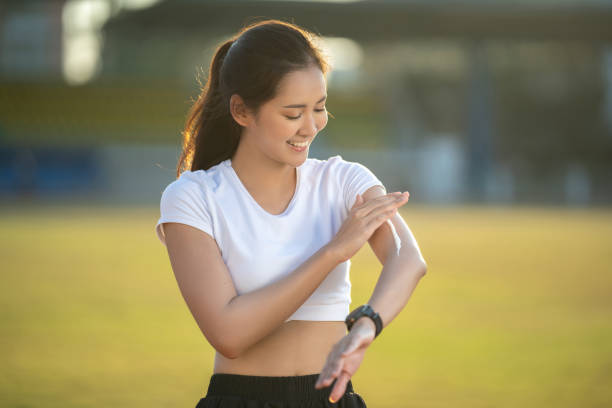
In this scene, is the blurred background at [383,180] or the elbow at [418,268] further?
the blurred background at [383,180]

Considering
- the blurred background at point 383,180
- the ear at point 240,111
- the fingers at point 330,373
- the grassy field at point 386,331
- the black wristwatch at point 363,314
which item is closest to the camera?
the fingers at point 330,373

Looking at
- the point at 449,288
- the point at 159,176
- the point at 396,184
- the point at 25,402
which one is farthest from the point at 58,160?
the point at 25,402

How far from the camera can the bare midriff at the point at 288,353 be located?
211 centimetres

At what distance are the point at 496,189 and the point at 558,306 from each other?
2511cm

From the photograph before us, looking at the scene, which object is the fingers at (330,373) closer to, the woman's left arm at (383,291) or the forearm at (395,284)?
the woman's left arm at (383,291)

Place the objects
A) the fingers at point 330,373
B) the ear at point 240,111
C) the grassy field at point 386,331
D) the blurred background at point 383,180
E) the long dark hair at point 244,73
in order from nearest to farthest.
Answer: the fingers at point 330,373 → the long dark hair at point 244,73 → the ear at point 240,111 → the grassy field at point 386,331 → the blurred background at point 383,180

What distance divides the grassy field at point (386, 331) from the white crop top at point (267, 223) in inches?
91.5

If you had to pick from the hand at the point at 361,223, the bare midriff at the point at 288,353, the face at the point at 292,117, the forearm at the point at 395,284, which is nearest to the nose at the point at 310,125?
the face at the point at 292,117

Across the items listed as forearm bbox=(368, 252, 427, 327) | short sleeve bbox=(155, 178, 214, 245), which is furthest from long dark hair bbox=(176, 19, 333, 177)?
forearm bbox=(368, 252, 427, 327)

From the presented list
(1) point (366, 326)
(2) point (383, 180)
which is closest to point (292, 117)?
(1) point (366, 326)

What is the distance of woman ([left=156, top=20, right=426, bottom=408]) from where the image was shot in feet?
6.63

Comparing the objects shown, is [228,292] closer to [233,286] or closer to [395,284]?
[233,286]

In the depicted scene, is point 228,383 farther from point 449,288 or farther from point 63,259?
point 63,259

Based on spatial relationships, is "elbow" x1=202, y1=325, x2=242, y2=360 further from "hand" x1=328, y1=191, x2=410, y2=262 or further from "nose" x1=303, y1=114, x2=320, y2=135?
"nose" x1=303, y1=114, x2=320, y2=135
